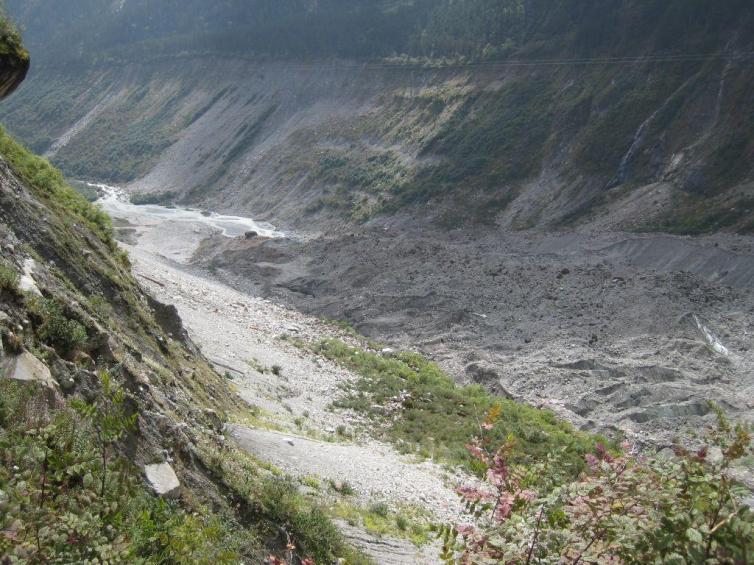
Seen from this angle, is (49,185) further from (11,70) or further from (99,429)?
(99,429)

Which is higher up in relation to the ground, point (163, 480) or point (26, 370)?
point (26, 370)

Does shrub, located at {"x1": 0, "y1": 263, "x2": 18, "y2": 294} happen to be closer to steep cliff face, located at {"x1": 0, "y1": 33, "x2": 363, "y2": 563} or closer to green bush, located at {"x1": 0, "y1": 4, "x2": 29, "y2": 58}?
steep cliff face, located at {"x1": 0, "y1": 33, "x2": 363, "y2": 563}

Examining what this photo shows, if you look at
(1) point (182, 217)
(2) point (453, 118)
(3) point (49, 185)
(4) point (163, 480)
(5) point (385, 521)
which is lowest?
(1) point (182, 217)

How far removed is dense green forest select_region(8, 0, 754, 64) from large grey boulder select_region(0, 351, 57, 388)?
1743 inches

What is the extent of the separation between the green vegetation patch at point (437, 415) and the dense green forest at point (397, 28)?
3183 centimetres

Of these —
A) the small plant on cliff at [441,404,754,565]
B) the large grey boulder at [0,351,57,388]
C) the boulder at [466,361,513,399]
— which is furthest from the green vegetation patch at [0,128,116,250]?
the boulder at [466,361,513,399]

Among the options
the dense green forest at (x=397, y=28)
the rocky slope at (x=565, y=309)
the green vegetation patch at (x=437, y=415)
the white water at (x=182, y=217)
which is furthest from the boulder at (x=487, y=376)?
the dense green forest at (x=397, y=28)

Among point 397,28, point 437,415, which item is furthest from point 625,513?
point 397,28

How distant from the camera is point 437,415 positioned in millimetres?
19250

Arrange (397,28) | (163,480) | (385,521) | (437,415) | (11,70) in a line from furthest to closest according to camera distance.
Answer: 1. (397,28)
2. (437,415)
3. (11,70)
4. (385,521)
5. (163,480)

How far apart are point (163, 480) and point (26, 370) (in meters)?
1.68

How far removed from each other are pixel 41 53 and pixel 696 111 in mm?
133893

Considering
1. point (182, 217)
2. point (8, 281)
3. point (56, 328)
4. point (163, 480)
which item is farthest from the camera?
point (182, 217)

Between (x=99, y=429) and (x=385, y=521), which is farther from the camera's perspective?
(x=385, y=521)
